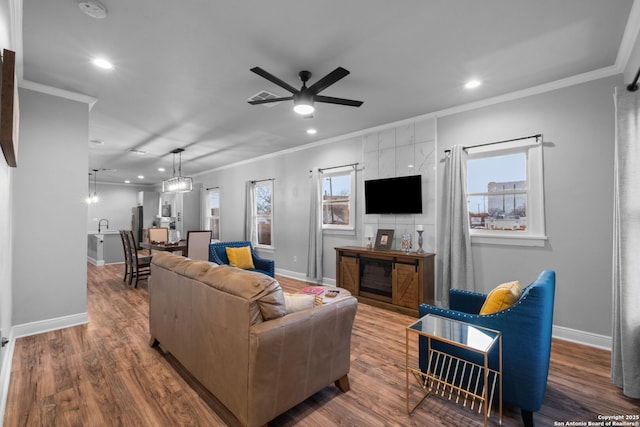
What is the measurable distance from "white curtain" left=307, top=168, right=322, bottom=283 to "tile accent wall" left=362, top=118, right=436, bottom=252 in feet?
3.27

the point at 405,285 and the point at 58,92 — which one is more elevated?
the point at 58,92

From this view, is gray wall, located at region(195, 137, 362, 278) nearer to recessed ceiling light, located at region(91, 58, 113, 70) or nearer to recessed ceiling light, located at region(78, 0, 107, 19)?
recessed ceiling light, located at region(91, 58, 113, 70)

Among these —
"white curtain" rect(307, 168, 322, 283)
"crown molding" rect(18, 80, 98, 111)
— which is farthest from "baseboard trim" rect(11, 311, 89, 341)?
"white curtain" rect(307, 168, 322, 283)

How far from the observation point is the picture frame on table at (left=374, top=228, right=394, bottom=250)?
4.41m

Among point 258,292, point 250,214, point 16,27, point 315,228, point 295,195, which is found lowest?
point 258,292

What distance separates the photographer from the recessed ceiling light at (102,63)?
2.72m

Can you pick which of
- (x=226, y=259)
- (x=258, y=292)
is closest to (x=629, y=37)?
(x=258, y=292)

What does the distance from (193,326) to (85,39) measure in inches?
98.6

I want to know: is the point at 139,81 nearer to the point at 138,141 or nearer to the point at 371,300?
the point at 138,141

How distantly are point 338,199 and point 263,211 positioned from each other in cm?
238

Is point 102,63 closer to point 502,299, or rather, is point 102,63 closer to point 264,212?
point 502,299

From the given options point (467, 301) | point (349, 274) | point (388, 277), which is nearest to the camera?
point (467, 301)

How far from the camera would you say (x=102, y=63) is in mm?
2777

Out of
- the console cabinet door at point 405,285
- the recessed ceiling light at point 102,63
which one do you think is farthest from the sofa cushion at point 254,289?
the console cabinet door at point 405,285
